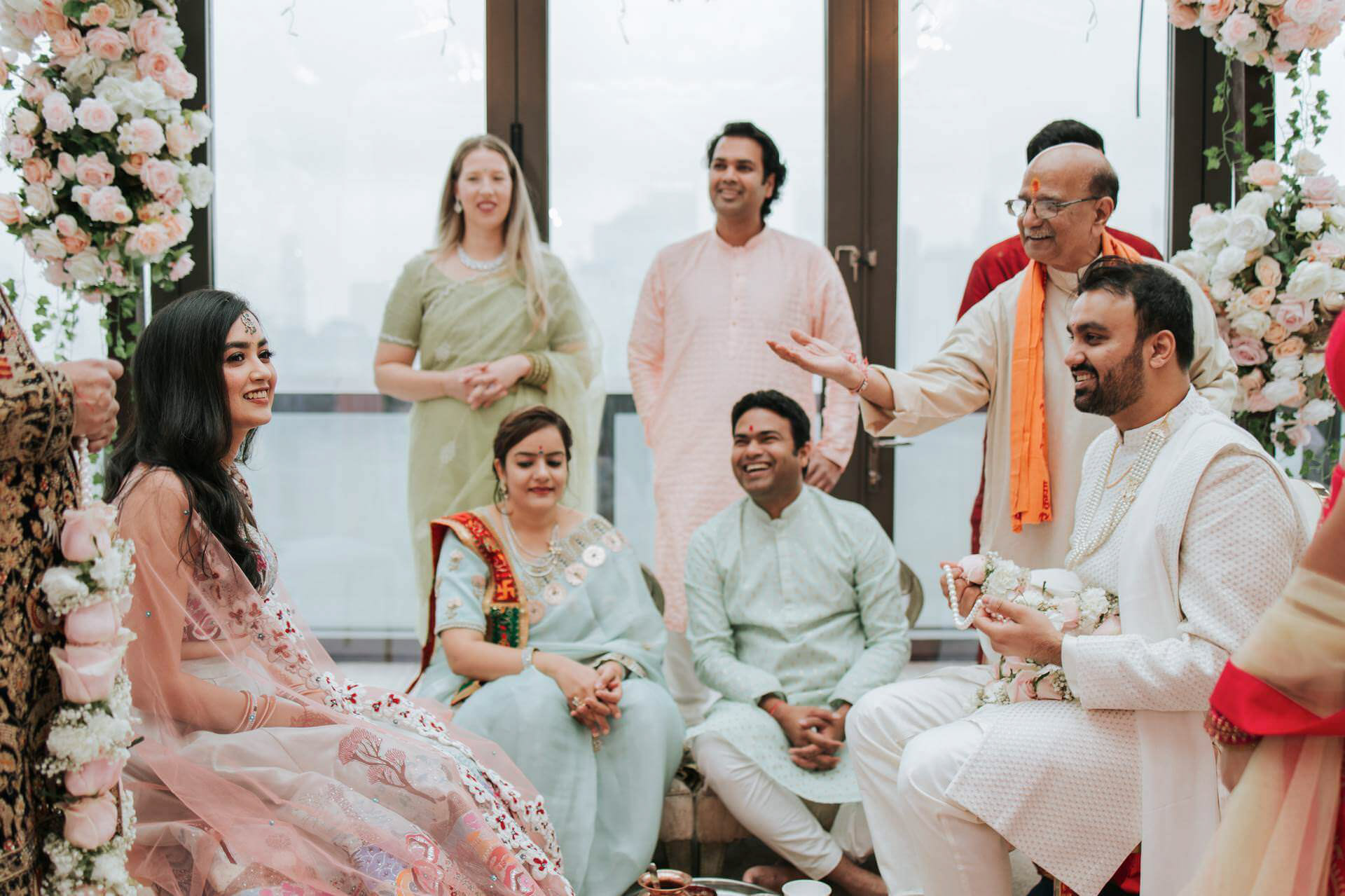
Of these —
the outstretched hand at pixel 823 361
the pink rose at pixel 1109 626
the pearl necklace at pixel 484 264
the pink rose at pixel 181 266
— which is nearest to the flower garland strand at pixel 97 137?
the pink rose at pixel 181 266

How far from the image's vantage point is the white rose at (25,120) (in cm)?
357

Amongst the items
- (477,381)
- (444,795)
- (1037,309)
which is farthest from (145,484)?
(1037,309)

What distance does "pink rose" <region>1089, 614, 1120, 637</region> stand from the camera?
8.25 ft

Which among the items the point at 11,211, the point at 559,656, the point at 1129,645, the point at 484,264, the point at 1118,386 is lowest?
the point at 559,656

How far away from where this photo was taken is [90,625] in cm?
179

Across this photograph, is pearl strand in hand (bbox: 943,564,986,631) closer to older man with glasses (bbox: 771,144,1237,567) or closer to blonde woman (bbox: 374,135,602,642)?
older man with glasses (bbox: 771,144,1237,567)

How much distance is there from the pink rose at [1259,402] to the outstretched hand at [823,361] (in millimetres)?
1440

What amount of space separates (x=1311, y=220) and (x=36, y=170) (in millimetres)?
3765

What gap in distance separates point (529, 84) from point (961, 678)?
2.64 meters

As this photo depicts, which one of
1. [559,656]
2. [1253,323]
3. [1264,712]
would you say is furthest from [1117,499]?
[559,656]

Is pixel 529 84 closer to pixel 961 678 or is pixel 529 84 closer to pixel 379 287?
pixel 379 287

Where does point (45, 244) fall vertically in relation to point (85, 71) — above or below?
below

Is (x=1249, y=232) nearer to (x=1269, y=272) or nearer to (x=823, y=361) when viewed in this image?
(x=1269, y=272)

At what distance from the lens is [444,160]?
4578mm
